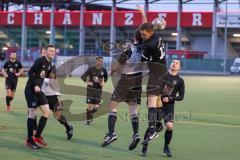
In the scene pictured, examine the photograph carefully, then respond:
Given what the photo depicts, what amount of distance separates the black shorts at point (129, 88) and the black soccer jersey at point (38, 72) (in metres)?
1.40

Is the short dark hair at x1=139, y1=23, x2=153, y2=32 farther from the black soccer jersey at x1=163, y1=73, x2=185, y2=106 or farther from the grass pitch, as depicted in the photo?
the grass pitch

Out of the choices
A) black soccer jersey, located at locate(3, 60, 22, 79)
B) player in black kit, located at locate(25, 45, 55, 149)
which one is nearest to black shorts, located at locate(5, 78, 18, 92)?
black soccer jersey, located at locate(3, 60, 22, 79)

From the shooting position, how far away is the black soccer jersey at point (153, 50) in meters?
9.23

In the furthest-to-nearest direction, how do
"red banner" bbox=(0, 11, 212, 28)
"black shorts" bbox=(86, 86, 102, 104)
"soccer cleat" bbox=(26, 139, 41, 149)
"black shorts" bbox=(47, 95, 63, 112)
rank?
"red banner" bbox=(0, 11, 212, 28), "black shorts" bbox=(86, 86, 102, 104), "black shorts" bbox=(47, 95, 63, 112), "soccer cleat" bbox=(26, 139, 41, 149)

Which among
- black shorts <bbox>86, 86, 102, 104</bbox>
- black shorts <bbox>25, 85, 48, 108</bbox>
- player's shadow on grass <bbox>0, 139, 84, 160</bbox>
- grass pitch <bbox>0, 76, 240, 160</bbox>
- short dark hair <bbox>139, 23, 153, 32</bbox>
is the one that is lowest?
grass pitch <bbox>0, 76, 240, 160</bbox>

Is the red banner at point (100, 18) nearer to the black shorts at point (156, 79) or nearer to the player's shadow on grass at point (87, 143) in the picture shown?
the player's shadow on grass at point (87, 143)

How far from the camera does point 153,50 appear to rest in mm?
9258

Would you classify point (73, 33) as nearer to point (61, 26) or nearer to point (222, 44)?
point (61, 26)

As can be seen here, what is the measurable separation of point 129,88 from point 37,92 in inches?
66.9

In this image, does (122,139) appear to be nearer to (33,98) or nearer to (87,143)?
(87,143)

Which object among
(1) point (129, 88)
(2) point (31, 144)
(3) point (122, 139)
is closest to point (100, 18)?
(3) point (122, 139)

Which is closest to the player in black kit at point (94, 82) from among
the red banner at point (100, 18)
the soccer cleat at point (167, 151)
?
the soccer cleat at point (167, 151)

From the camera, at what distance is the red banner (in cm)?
6206

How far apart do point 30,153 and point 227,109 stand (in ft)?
39.5
